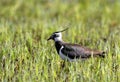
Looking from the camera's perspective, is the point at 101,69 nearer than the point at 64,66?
Yes

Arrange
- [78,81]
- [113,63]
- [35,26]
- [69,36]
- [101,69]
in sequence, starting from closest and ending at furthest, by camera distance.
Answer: [78,81] → [101,69] → [113,63] → [69,36] → [35,26]

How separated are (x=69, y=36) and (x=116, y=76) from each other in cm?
284

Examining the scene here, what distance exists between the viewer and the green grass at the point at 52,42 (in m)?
5.81

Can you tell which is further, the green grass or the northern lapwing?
the northern lapwing

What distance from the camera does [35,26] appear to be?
30.4 ft

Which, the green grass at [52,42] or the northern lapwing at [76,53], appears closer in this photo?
the green grass at [52,42]

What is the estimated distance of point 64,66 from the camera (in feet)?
21.0

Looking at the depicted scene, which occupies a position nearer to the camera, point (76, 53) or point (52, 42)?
point (76, 53)

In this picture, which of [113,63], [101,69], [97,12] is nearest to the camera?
[101,69]

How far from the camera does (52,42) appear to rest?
7.92 m

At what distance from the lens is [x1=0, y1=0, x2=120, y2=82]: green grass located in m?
5.81

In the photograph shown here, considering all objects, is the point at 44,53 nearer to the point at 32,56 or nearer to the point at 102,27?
the point at 32,56

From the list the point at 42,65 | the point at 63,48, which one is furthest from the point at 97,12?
the point at 42,65

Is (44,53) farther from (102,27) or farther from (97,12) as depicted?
(97,12)
